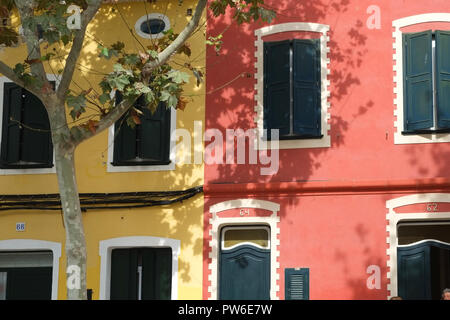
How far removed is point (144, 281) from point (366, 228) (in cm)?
422

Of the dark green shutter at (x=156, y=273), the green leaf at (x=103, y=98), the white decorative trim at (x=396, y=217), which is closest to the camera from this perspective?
the green leaf at (x=103, y=98)

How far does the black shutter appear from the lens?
55.4ft

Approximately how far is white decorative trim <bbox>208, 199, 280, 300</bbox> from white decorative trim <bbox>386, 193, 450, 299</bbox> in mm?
1963

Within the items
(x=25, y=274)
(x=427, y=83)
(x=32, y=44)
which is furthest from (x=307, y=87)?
(x=25, y=274)

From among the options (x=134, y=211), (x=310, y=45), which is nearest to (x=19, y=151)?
(x=134, y=211)

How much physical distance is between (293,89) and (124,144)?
3.35 m

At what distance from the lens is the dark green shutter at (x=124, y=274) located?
16.7 metres

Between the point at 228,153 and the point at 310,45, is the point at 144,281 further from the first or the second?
the point at 310,45

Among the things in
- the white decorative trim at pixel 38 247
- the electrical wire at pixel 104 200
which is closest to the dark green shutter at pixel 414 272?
the electrical wire at pixel 104 200

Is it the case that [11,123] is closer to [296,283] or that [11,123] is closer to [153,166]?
[153,166]

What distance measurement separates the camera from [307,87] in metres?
16.4

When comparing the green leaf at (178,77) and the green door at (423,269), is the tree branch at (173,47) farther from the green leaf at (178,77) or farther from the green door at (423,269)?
the green door at (423,269)

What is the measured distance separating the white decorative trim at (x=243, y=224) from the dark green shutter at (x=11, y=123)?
4092 mm

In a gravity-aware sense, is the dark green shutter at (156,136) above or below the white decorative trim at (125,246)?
above
